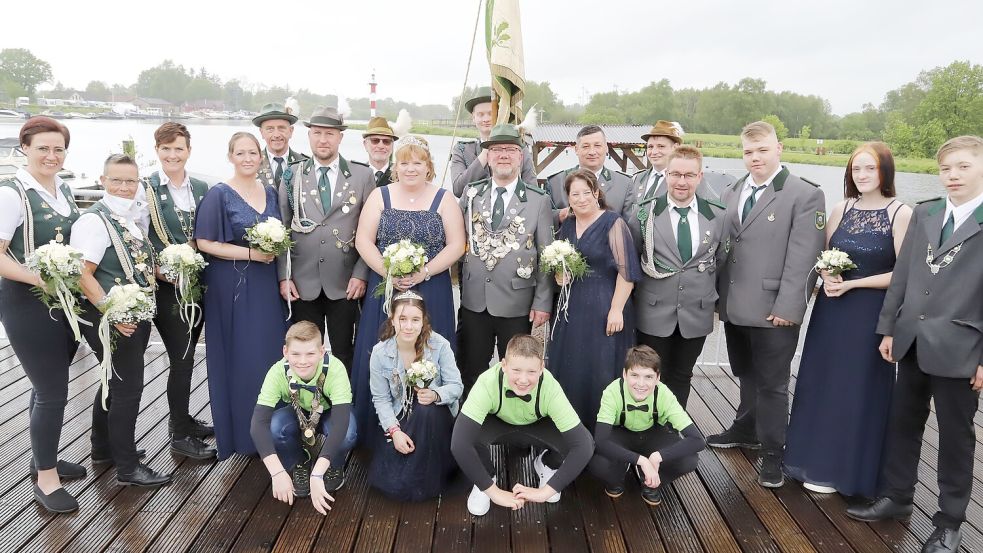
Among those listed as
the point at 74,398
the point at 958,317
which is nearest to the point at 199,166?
the point at 74,398

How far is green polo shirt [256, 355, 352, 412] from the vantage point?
3297mm

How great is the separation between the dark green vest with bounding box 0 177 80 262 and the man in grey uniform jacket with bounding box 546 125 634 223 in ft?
8.96

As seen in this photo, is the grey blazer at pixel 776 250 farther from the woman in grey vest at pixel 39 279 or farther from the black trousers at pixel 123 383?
the woman in grey vest at pixel 39 279

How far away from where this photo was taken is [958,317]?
278 centimetres

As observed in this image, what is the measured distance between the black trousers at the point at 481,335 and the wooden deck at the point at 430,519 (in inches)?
26.5

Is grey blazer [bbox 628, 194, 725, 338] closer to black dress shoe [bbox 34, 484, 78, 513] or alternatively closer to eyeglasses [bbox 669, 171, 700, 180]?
eyeglasses [bbox 669, 171, 700, 180]

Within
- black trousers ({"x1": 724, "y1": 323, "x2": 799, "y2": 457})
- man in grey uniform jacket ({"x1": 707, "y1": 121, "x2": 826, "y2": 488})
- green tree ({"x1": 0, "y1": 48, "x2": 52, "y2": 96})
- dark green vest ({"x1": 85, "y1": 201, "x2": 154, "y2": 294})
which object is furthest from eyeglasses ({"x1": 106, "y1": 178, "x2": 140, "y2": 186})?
green tree ({"x1": 0, "y1": 48, "x2": 52, "y2": 96})

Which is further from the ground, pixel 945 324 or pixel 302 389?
pixel 945 324

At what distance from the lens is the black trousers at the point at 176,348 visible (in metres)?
3.52

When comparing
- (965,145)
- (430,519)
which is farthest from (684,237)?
(430,519)

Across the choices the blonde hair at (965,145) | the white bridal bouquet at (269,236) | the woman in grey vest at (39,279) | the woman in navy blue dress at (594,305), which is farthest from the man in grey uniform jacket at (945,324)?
the woman in grey vest at (39,279)

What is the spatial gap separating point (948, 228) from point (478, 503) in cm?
255

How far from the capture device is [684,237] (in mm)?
3541

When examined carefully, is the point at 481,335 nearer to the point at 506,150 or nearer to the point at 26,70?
the point at 506,150
